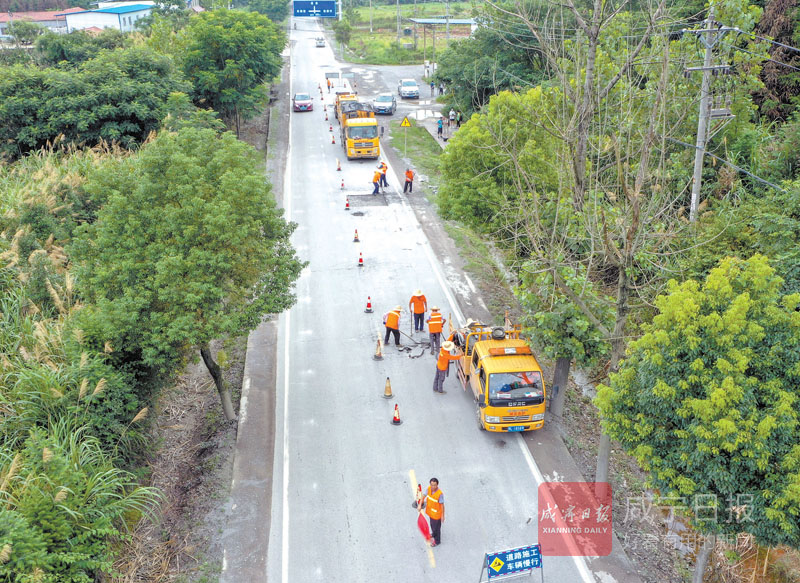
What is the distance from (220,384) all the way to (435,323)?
20.4 ft

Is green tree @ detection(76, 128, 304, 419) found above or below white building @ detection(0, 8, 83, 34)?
below

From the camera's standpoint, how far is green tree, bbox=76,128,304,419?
13953 mm

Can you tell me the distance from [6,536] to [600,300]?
11.9 metres

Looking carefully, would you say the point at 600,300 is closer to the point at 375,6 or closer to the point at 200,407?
the point at 200,407

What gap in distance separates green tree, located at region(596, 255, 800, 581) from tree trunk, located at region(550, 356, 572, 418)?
16.5 feet

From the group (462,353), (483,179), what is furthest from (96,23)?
(462,353)

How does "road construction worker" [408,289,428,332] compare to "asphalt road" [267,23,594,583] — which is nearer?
"asphalt road" [267,23,594,583]

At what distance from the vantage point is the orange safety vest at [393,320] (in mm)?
19156

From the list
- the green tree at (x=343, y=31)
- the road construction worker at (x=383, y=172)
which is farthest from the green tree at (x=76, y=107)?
the green tree at (x=343, y=31)

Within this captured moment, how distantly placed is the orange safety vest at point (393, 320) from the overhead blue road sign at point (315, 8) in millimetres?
48970

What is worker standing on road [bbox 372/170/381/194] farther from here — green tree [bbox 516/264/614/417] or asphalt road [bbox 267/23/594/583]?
green tree [bbox 516/264/614/417]

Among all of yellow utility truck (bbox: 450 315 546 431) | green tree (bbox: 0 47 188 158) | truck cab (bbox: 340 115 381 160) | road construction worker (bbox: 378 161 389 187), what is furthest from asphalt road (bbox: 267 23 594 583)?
truck cab (bbox: 340 115 381 160)

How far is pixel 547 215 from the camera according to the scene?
19.0m

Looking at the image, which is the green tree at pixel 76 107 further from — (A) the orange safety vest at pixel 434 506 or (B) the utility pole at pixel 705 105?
(A) the orange safety vest at pixel 434 506
